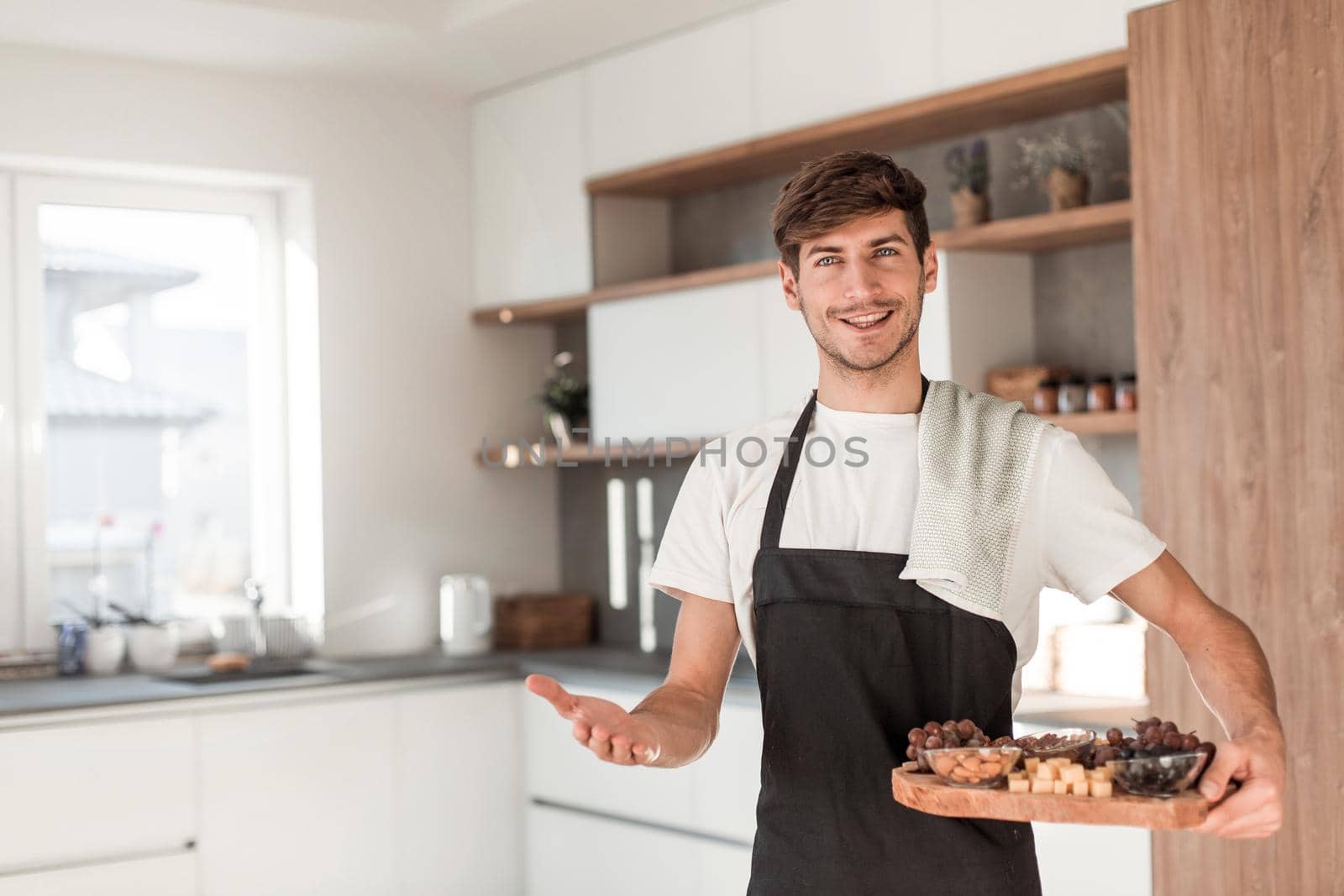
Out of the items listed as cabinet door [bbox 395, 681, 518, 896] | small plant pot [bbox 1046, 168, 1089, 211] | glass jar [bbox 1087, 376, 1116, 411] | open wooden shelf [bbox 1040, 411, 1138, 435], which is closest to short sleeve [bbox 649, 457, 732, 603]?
open wooden shelf [bbox 1040, 411, 1138, 435]

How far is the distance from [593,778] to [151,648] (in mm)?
1321

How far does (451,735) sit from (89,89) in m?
2.09

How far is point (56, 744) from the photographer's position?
12.0 feet

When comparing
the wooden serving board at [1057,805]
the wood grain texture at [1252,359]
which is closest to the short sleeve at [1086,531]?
the wooden serving board at [1057,805]

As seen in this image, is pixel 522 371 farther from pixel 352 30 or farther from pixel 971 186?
pixel 971 186

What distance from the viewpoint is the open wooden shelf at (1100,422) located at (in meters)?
3.28

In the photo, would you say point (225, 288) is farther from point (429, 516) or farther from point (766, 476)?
point (766, 476)

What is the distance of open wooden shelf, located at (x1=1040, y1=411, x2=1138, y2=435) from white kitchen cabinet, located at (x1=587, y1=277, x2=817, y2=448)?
0.66 m

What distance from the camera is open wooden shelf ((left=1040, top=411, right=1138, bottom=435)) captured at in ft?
10.8

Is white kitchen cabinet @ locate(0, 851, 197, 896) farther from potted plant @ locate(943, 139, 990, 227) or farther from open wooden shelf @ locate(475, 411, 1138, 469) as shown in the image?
potted plant @ locate(943, 139, 990, 227)

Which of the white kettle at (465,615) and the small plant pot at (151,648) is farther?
the white kettle at (465,615)

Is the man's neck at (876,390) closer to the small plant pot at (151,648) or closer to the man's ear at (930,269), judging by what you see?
the man's ear at (930,269)

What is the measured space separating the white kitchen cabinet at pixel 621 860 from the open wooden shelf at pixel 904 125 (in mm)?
1785

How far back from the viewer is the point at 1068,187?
343 centimetres
